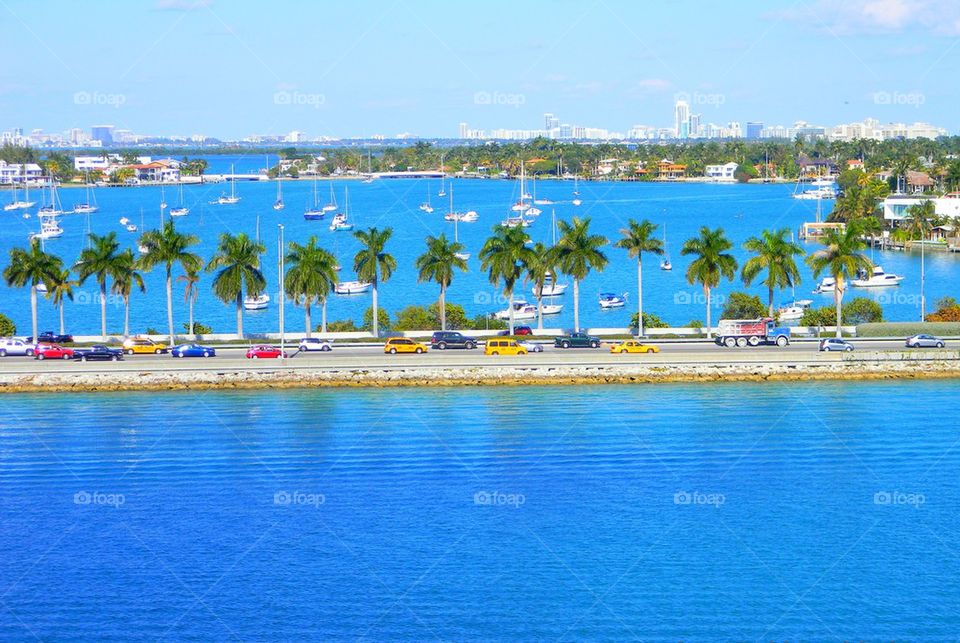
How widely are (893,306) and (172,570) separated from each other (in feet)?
255

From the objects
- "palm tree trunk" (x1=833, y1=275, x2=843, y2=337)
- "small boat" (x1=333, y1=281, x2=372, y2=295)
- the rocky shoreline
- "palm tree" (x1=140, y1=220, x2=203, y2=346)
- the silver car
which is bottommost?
"small boat" (x1=333, y1=281, x2=372, y2=295)

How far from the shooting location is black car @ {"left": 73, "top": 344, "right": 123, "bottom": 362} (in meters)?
66.4

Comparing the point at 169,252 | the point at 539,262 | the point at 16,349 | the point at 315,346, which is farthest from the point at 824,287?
the point at 16,349

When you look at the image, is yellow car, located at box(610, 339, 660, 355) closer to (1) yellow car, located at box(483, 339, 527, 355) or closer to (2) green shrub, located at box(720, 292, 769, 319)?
(1) yellow car, located at box(483, 339, 527, 355)

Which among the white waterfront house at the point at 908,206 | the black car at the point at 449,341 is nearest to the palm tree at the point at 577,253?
the black car at the point at 449,341

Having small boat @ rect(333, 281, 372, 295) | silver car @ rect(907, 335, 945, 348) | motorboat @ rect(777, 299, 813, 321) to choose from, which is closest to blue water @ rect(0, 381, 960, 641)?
silver car @ rect(907, 335, 945, 348)

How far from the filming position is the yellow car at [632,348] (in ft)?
217

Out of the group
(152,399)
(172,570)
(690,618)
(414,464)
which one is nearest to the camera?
(690,618)

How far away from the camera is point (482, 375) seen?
63.2m

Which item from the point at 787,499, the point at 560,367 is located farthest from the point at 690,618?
the point at 560,367

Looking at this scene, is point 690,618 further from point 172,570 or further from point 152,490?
point 152,490

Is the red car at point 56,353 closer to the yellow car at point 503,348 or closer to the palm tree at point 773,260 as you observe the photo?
the yellow car at point 503,348

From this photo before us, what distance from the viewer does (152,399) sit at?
60531mm

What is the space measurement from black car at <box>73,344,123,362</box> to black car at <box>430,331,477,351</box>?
56.1 feet
